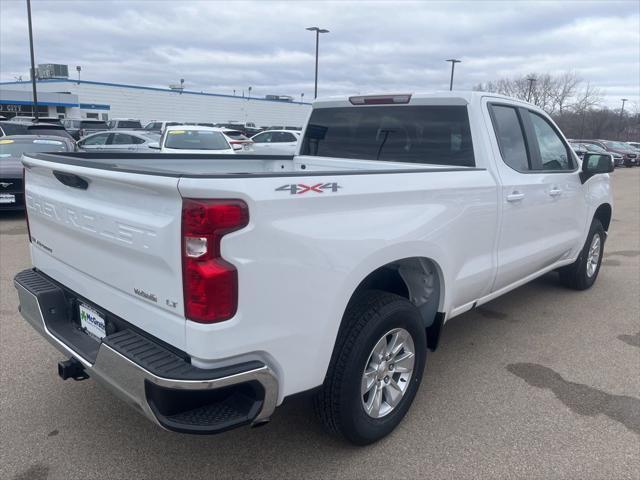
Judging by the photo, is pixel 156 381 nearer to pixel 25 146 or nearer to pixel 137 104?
pixel 25 146

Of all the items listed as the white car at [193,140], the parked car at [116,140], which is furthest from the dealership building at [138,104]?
the white car at [193,140]

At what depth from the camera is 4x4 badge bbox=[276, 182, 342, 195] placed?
231cm

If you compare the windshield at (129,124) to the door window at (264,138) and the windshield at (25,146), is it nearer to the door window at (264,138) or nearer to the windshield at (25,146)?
the door window at (264,138)

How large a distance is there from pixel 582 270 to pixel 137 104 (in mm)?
66339

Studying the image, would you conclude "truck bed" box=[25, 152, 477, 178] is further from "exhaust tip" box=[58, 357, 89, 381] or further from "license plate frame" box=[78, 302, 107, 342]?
"exhaust tip" box=[58, 357, 89, 381]

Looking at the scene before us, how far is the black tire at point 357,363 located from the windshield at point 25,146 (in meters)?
9.32

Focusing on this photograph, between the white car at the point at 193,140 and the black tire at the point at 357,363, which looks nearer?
the black tire at the point at 357,363

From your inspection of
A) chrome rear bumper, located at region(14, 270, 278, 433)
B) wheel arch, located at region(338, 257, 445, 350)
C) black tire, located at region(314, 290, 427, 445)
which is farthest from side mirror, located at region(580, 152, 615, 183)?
chrome rear bumper, located at region(14, 270, 278, 433)

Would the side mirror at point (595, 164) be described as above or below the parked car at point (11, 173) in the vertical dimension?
above

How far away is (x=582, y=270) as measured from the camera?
5.83 metres

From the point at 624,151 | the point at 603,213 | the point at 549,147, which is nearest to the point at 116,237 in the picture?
the point at 549,147

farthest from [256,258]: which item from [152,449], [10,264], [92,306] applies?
[10,264]

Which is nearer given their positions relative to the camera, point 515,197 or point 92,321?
point 92,321

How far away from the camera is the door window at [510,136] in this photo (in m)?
3.98
